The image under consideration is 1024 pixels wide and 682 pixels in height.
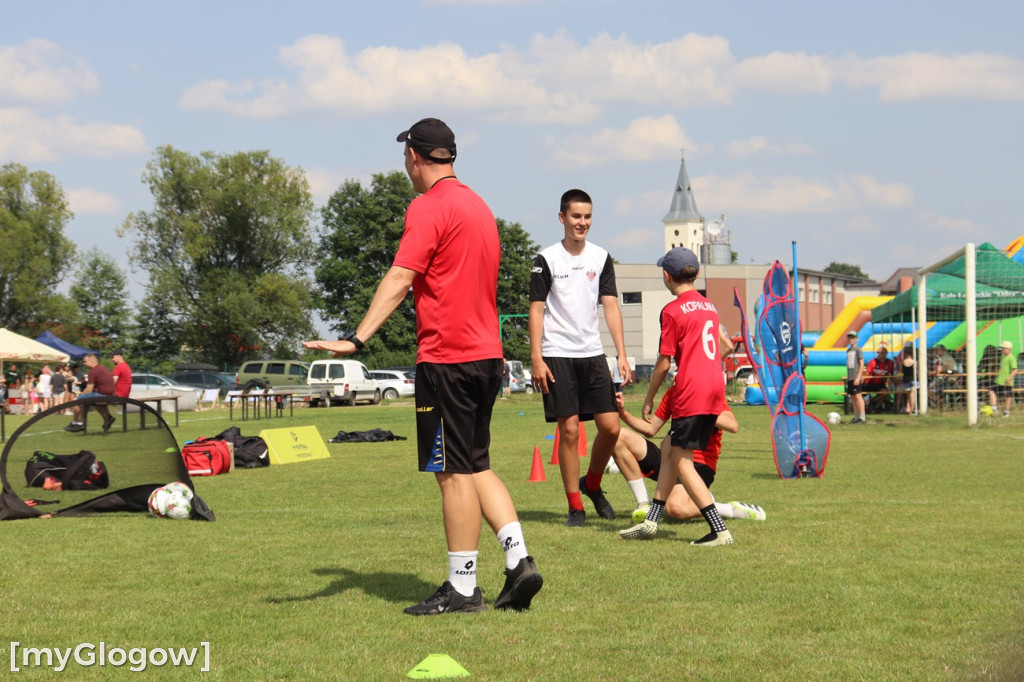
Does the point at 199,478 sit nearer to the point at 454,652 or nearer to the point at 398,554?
the point at 398,554

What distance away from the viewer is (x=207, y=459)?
13062mm

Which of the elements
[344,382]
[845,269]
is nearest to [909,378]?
[344,382]

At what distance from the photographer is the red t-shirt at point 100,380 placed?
22219 mm

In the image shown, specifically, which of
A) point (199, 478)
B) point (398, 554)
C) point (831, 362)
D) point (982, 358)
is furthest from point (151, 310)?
point (398, 554)

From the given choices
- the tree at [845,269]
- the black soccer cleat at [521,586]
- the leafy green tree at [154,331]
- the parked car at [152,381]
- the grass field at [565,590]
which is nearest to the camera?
the grass field at [565,590]

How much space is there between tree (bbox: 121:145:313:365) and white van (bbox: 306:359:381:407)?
2233 cm

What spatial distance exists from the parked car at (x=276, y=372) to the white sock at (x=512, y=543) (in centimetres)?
4251

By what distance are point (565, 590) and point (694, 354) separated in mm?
2139

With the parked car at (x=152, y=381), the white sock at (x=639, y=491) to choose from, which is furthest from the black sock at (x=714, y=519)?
the parked car at (x=152, y=381)

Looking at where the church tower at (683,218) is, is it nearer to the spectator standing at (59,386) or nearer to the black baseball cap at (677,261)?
the spectator standing at (59,386)

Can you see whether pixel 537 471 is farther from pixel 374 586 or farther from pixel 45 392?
pixel 45 392

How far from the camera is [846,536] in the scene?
701 cm

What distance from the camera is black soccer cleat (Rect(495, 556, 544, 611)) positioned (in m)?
4.93

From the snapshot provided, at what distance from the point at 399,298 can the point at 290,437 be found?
1082 cm
